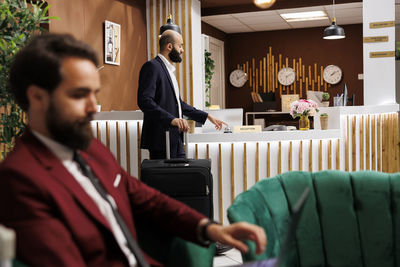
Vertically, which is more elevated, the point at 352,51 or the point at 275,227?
the point at 352,51

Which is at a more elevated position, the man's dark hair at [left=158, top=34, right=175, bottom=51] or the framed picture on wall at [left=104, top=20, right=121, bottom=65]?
the framed picture on wall at [left=104, top=20, right=121, bottom=65]

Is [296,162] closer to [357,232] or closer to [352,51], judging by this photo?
[357,232]

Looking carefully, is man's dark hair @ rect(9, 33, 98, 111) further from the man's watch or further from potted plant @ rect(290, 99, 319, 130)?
potted plant @ rect(290, 99, 319, 130)

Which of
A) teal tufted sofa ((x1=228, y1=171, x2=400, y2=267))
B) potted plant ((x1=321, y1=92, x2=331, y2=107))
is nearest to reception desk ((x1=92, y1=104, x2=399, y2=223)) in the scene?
potted plant ((x1=321, y1=92, x2=331, y2=107))

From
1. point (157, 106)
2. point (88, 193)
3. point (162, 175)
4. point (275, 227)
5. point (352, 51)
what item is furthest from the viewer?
point (352, 51)

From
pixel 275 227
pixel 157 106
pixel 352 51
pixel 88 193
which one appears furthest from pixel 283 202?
pixel 352 51

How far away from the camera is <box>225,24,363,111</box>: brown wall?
11.0 meters

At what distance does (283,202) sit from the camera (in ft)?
5.71

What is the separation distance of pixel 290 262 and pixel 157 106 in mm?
1945

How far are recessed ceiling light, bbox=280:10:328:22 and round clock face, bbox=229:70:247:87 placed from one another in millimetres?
1970

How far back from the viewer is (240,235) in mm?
1404

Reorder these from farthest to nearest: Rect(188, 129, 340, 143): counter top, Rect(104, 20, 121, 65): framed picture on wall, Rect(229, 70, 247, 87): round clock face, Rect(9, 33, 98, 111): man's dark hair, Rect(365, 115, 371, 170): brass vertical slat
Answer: Rect(229, 70, 247, 87): round clock face < Rect(104, 20, 121, 65): framed picture on wall < Rect(365, 115, 371, 170): brass vertical slat < Rect(188, 129, 340, 143): counter top < Rect(9, 33, 98, 111): man's dark hair

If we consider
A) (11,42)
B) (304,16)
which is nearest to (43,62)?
(11,42)

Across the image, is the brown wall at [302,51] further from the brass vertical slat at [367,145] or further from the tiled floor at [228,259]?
the tiled floor at [228,259]
